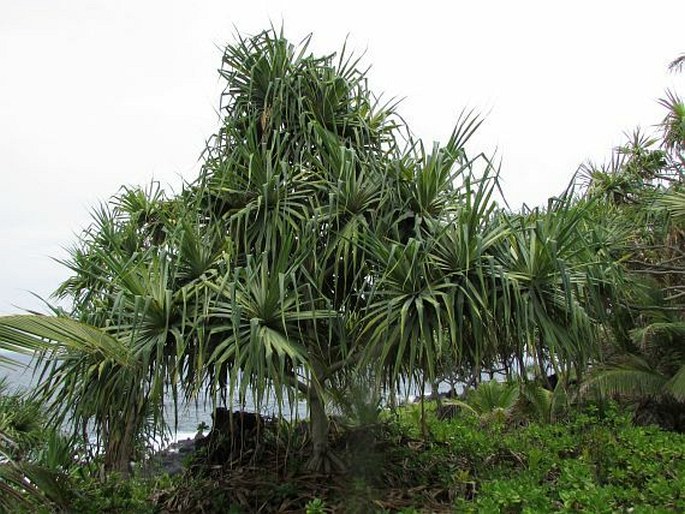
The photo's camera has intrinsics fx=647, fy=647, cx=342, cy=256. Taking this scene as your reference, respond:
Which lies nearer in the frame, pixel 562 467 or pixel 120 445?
pixel 562 467

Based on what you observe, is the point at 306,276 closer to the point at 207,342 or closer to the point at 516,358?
the point at 207,342

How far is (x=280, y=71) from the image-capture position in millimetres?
6164

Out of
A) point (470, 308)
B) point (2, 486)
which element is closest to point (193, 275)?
point (470, 308)

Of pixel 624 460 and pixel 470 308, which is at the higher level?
pixel 470 308

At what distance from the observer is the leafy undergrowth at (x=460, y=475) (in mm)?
4293

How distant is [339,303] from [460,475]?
1.77 metres

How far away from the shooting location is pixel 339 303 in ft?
18.9

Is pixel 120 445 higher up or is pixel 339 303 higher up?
pixel 339 303

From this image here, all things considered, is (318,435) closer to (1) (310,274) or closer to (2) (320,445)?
(2) (320,445)

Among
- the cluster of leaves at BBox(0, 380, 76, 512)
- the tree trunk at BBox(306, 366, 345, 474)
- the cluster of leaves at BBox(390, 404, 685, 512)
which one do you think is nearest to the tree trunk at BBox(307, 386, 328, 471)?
the tree trunk at BBox(306, 366, 345, 474)

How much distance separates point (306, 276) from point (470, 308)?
128 cm

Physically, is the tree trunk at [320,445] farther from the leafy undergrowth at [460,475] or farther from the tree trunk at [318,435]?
the leafy undergrowth at [460,475]

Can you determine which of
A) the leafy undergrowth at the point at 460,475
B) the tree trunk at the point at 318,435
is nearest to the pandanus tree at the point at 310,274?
the tree trunk at the point at 318,435

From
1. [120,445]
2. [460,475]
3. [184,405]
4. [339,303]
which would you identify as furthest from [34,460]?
[460,475]
